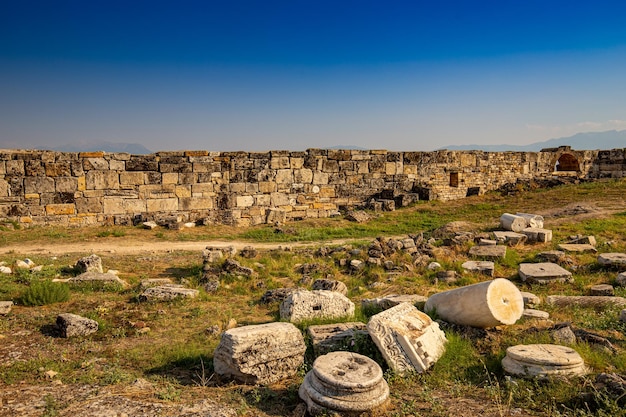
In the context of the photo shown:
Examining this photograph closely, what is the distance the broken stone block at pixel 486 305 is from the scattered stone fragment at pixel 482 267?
119 inches

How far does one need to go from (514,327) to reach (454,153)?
1362 centimetres

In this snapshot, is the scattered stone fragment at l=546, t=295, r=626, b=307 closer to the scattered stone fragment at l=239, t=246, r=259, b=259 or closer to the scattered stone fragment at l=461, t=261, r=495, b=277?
the scattered stone fragment at l=461, t=261, r=495, b=277

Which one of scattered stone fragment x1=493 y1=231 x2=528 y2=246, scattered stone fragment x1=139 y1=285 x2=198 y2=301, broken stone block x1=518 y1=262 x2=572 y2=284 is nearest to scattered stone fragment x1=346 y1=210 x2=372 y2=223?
scattered stone fragment x1=493 y1=231 x2=528 y2=246

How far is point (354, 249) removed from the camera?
10.7m

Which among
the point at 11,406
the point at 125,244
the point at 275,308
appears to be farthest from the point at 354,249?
the point at 11,406

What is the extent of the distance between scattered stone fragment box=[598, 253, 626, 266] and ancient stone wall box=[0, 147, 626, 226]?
25.9 ft

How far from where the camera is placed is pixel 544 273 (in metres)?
8.28

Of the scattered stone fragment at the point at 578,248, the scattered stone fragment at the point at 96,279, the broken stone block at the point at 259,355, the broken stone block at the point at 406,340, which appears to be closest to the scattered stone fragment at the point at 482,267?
the scattered stone fragment at the point at 578,248

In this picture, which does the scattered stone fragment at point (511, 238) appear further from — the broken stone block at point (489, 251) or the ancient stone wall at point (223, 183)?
the ancient stone wall at point (223, 183)

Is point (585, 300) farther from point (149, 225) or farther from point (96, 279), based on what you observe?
point (149, 225)

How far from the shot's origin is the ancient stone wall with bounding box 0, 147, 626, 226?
42.4 feet

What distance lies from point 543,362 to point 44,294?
7125 millimetres

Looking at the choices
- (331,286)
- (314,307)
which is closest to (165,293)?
(314,307)

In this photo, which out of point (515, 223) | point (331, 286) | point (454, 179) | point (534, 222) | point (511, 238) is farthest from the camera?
point (454, 179)
